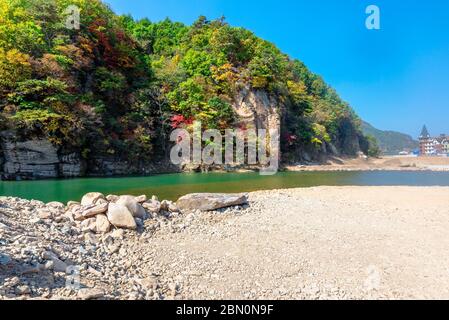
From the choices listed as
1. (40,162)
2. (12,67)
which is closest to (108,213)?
(40,162)

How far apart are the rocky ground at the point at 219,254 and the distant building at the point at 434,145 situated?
99013 mm

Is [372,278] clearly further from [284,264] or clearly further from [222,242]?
[222,242]

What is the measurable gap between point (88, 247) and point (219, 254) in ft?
8.56

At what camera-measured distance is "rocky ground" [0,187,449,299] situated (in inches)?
162

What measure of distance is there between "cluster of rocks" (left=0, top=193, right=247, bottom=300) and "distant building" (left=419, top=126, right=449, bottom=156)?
10196 cm

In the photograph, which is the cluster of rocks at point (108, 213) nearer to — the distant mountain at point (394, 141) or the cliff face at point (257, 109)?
the cliff face at point (257, 109)

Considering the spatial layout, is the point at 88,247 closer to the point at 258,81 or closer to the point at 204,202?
the point at 204,202

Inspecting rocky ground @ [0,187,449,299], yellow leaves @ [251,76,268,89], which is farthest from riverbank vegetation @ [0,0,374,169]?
rocky ground @ [0,187,449,299]

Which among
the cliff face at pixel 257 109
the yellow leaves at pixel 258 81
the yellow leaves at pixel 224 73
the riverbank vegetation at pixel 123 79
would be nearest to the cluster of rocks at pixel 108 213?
the riverbank vegetation at pixel 123 79

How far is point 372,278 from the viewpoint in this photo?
4625 millimetres

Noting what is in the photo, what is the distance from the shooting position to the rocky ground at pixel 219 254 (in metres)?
4.12

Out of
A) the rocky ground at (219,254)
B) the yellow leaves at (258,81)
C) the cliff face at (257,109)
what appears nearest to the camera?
the rocky ground at (219,254)

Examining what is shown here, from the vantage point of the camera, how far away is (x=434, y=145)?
9481 centimetres
